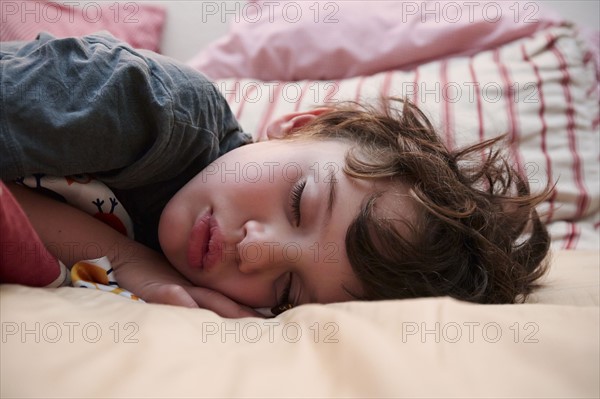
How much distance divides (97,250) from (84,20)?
959mm

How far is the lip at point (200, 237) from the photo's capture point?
0.74 m

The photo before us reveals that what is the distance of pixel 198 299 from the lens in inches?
29.2

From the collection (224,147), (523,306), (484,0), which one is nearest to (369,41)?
(484,0)

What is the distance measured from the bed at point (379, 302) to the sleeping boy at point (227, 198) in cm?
12

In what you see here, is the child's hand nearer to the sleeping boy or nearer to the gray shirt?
the sleeping boy

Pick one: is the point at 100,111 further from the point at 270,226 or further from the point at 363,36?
the point at 363,36

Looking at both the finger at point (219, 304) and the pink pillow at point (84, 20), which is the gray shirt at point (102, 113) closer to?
the finger at point (219, 304)

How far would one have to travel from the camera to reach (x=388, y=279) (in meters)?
0.71

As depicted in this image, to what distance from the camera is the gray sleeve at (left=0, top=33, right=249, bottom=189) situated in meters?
0.64

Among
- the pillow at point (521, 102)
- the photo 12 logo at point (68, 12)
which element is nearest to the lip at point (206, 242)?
the pillow at point (521, 102)

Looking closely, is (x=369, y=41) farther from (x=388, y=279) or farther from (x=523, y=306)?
(x=523, y=306)

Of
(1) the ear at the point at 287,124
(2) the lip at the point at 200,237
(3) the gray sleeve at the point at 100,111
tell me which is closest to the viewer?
(3) the gray sleeve at the point at 100,111

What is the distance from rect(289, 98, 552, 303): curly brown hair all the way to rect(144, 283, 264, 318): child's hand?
159 millimetres

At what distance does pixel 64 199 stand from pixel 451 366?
55 centimetres
